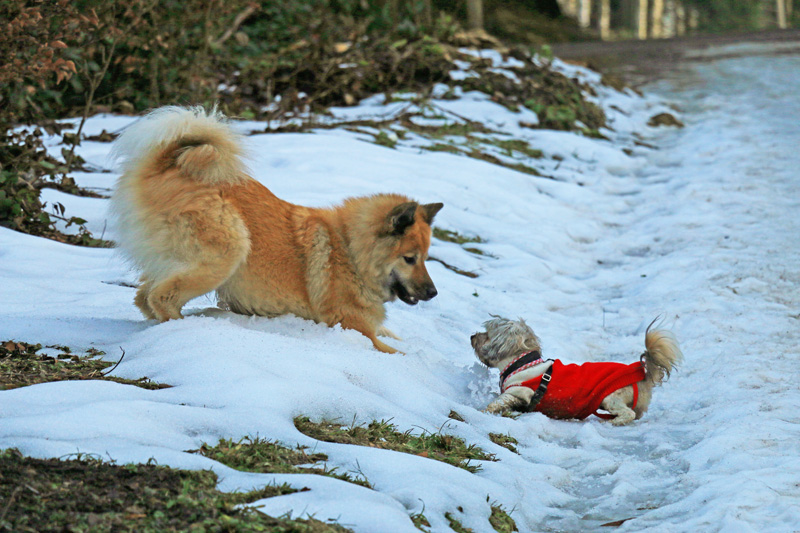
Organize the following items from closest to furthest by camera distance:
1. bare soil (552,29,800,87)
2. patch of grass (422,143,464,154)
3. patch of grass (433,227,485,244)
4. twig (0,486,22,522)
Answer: twig (0,486,22,522) → patch of grass (433,227,485,244) → patch of grass (422,143,464,154) → bare soil (552,29,800,87)

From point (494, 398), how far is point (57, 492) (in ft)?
10.5

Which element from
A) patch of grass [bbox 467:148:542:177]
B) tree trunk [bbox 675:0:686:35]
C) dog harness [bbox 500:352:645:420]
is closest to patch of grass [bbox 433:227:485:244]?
patch of grass [bbox 467:148:542:177]

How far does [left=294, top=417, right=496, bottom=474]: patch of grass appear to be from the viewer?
145 inches

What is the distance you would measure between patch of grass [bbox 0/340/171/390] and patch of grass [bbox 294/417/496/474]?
0.86m

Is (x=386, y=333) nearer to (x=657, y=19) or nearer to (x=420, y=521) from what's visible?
(x=420, y=521)

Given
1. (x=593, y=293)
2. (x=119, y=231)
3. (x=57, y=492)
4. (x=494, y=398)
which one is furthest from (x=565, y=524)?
(x=593, y=293)

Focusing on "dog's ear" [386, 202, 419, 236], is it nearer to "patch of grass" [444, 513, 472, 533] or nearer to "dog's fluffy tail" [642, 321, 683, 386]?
"dog's fluffy tail" [642, 321, 683, 386]

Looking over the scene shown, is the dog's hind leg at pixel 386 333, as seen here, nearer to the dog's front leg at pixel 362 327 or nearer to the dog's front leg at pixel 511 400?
the dog's front leg at pixel 362 327

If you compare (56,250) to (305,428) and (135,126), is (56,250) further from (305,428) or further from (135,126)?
(305,428)

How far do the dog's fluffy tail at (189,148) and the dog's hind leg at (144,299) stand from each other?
0.75 meters

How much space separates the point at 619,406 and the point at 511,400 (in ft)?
2.34

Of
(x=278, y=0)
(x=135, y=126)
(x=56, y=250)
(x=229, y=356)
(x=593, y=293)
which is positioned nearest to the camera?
(x=229, y=356)

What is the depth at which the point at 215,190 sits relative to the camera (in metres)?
4.87

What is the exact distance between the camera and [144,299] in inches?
197
